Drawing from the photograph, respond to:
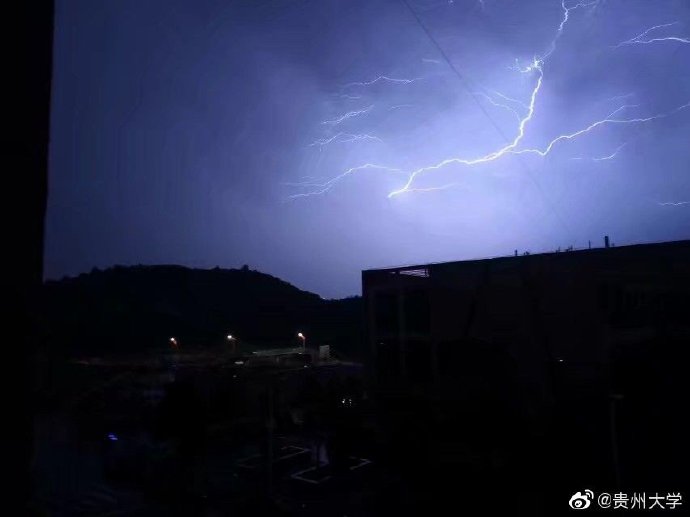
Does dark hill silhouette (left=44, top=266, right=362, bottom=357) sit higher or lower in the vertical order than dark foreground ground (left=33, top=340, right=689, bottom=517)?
higher

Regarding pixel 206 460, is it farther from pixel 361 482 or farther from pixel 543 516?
pixel 543 516

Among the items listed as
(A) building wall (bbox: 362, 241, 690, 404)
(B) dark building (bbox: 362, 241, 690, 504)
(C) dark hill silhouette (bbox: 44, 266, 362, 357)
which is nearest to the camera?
(B) dark building (bbox: 362, 241, 690, 504)

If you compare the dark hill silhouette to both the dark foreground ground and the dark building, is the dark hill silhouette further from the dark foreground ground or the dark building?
the dark building

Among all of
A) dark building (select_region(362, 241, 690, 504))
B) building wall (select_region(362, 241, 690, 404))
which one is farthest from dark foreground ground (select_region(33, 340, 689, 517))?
building wall (select_region(362, 241, 690, 404))

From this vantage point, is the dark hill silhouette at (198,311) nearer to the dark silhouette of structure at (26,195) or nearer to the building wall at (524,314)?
the building wall at (524,314)

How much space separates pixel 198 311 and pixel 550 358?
66.3 feet

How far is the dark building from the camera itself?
8.06 m

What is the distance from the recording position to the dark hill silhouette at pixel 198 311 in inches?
641

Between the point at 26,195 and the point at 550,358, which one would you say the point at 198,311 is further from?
the point at 26,195

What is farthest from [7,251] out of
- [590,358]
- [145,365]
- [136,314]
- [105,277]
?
[136,314]

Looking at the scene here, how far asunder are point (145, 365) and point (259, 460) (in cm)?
708

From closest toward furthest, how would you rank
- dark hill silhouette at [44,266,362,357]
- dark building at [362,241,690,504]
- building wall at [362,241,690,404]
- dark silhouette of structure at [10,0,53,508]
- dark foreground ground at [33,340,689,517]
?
→ dark silhouette of structure at [10,0,53,508]
dark foreground ground at [33,340,689,517]
dark building at [362,241,690,504]
building wall at [362,241,690,404]
dark hill silhouette at [44,266,362,357]

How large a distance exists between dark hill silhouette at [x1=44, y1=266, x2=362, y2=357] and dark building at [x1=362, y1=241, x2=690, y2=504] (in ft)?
22.7

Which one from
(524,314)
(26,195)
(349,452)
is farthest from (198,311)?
(26,195)
